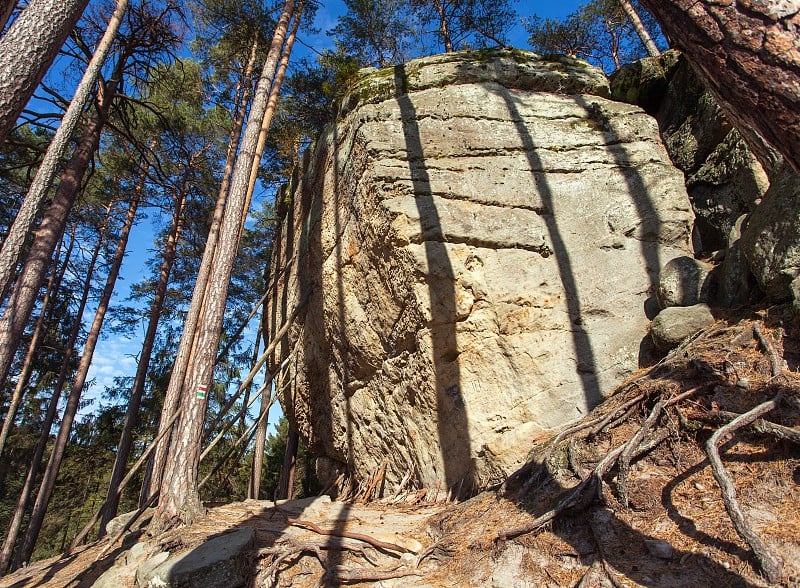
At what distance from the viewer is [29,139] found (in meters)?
14.1

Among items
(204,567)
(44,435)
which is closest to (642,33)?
(204,567)

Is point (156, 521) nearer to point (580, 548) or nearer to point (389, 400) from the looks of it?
point (389, 400)

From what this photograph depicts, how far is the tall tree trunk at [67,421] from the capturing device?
1153 cm

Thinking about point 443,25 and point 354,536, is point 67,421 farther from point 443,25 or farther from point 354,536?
→ point 443,25

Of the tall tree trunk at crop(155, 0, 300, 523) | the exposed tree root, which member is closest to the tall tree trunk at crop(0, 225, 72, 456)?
the tall tree trunk at crop(155, 0, 300, 523)

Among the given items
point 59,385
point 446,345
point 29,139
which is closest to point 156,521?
point 446,345

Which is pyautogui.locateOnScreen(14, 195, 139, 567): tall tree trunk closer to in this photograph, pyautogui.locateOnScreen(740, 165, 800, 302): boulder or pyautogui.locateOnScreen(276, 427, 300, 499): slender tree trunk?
pyautogui.locateOnScreen(276, 427, 300, 499): slender tree trunk

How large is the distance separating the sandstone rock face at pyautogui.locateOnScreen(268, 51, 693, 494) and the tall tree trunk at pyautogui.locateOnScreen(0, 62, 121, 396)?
14.0ft

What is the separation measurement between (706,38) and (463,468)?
4563 millimetres

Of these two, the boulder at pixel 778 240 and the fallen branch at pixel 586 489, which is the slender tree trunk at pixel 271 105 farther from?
the boulder at pixel 778 240

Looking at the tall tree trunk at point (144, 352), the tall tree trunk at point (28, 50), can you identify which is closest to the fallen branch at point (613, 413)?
the tall tree trunk at point (28, 50)

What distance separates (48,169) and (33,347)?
10.9 meters

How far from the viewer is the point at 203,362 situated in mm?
Result: 5773

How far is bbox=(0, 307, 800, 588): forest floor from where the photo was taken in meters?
2.50
